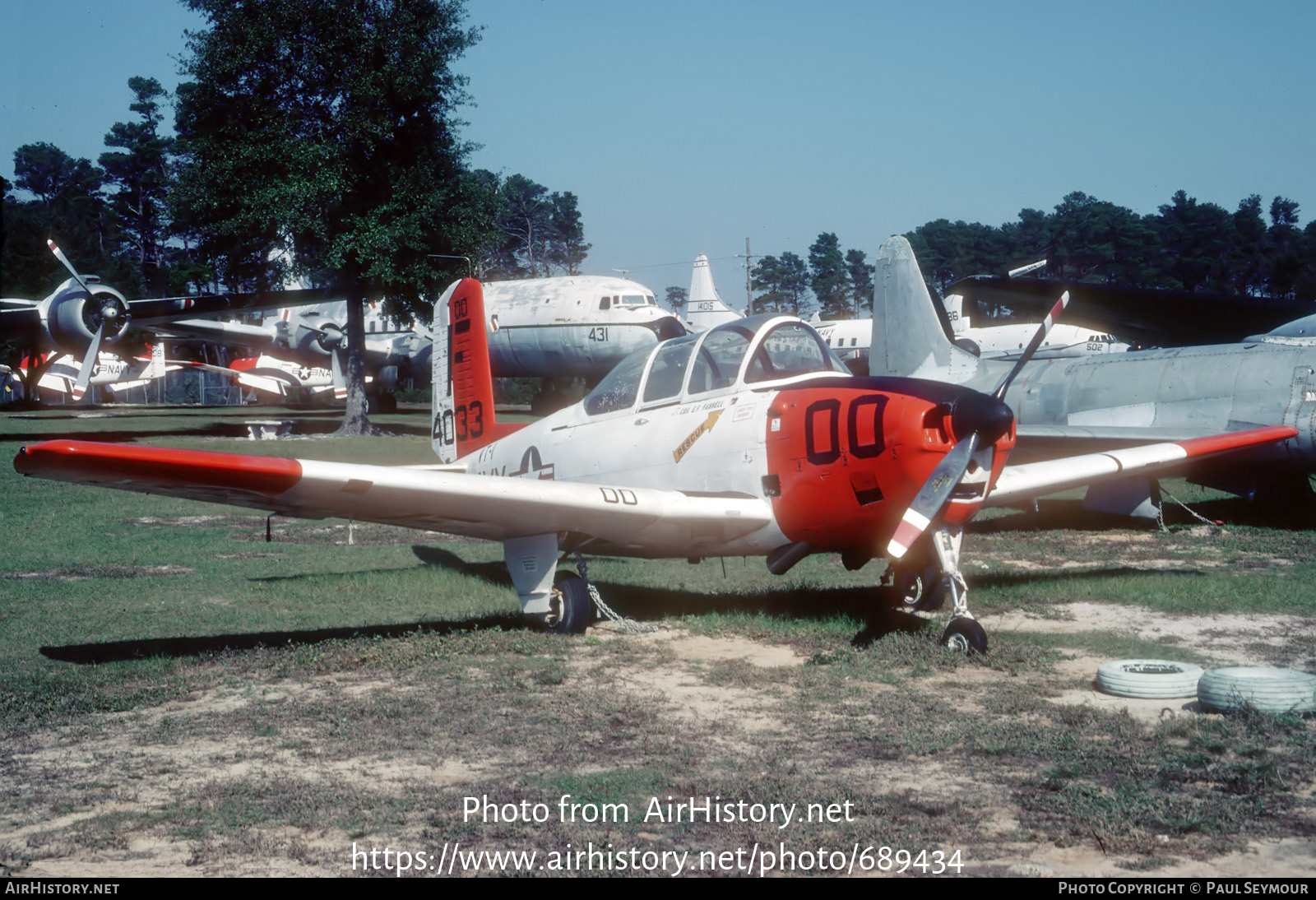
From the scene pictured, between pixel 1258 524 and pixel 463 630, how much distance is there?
37.6ft

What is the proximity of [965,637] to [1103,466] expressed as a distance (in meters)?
3.32

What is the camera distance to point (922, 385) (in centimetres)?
723

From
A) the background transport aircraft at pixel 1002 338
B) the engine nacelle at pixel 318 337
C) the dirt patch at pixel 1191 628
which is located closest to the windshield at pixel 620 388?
the dirt patch at pixel 1191 628

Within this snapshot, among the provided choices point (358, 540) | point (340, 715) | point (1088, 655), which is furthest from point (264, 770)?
point (358, 540)

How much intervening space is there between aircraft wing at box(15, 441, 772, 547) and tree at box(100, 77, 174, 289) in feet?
286

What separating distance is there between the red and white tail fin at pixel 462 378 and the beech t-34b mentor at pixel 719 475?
5.94 ft

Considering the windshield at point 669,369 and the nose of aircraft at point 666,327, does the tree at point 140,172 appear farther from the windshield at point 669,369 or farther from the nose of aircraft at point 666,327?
the windshield at point 669,369

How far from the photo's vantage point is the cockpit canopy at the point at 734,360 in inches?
324

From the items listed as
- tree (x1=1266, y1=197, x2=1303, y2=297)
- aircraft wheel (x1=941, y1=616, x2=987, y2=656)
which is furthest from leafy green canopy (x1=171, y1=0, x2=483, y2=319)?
tree (x1=1266, y1=197, x2=1303, y2=297)

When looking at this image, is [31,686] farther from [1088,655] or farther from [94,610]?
[1088,655]

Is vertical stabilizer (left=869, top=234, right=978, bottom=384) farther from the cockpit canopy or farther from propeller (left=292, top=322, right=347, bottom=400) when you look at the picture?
propeller (left=292, top=322, right=347, bottom=400)

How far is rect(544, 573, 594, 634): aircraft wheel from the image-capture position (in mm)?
8188

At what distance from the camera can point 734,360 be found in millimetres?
8359

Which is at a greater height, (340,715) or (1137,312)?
(1137,312)
